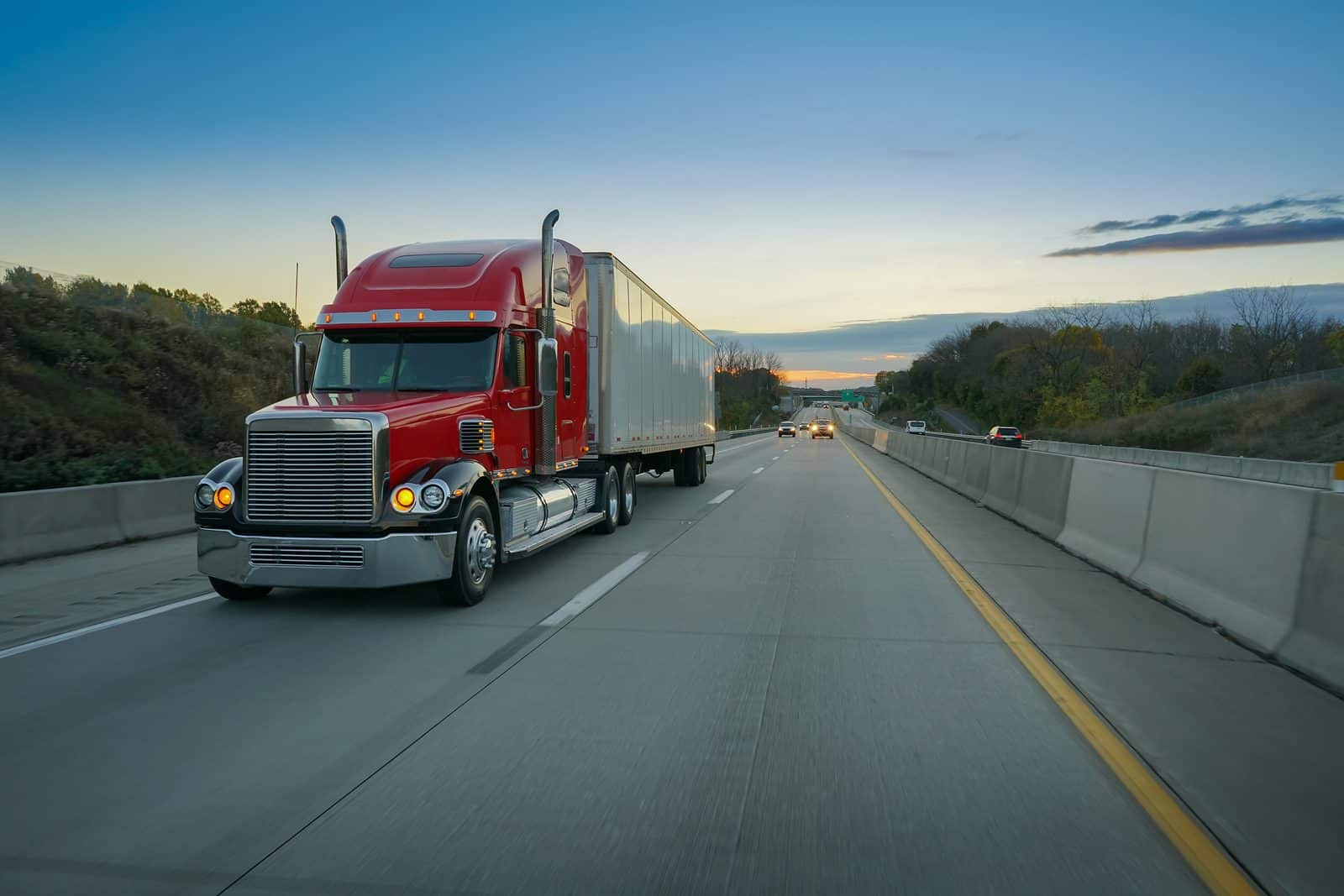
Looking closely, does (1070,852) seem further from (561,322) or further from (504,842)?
(561,322)

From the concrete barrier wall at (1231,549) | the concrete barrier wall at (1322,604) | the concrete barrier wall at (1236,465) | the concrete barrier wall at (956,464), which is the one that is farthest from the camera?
the concrete barrier wall at (1236,465)

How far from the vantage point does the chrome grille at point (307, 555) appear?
8.12 metres

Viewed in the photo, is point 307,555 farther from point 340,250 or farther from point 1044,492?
point 1044,492

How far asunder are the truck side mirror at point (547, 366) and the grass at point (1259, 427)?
3946cm

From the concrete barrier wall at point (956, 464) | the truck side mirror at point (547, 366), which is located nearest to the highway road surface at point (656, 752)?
the truck side mirror at point (547, 366)

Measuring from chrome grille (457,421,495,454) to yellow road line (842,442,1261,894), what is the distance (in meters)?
4.74

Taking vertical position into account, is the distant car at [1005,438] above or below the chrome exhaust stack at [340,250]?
below

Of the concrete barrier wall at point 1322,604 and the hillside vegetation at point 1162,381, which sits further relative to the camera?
the hillside vegetation at point 1162,381

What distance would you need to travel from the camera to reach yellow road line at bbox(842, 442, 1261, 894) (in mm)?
3691

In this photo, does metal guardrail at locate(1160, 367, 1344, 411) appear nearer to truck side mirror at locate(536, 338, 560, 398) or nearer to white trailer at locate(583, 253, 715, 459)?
white trailer at locate(583, 253, 715, 459)

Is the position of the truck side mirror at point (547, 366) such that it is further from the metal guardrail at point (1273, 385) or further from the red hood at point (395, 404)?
the metal guardrail at point (1273, 385)

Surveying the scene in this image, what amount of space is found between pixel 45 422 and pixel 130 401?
5.71m

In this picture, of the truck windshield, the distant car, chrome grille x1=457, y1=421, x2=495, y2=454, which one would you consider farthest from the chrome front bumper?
the distant car

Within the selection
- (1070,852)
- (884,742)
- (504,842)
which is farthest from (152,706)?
(1070,852)
